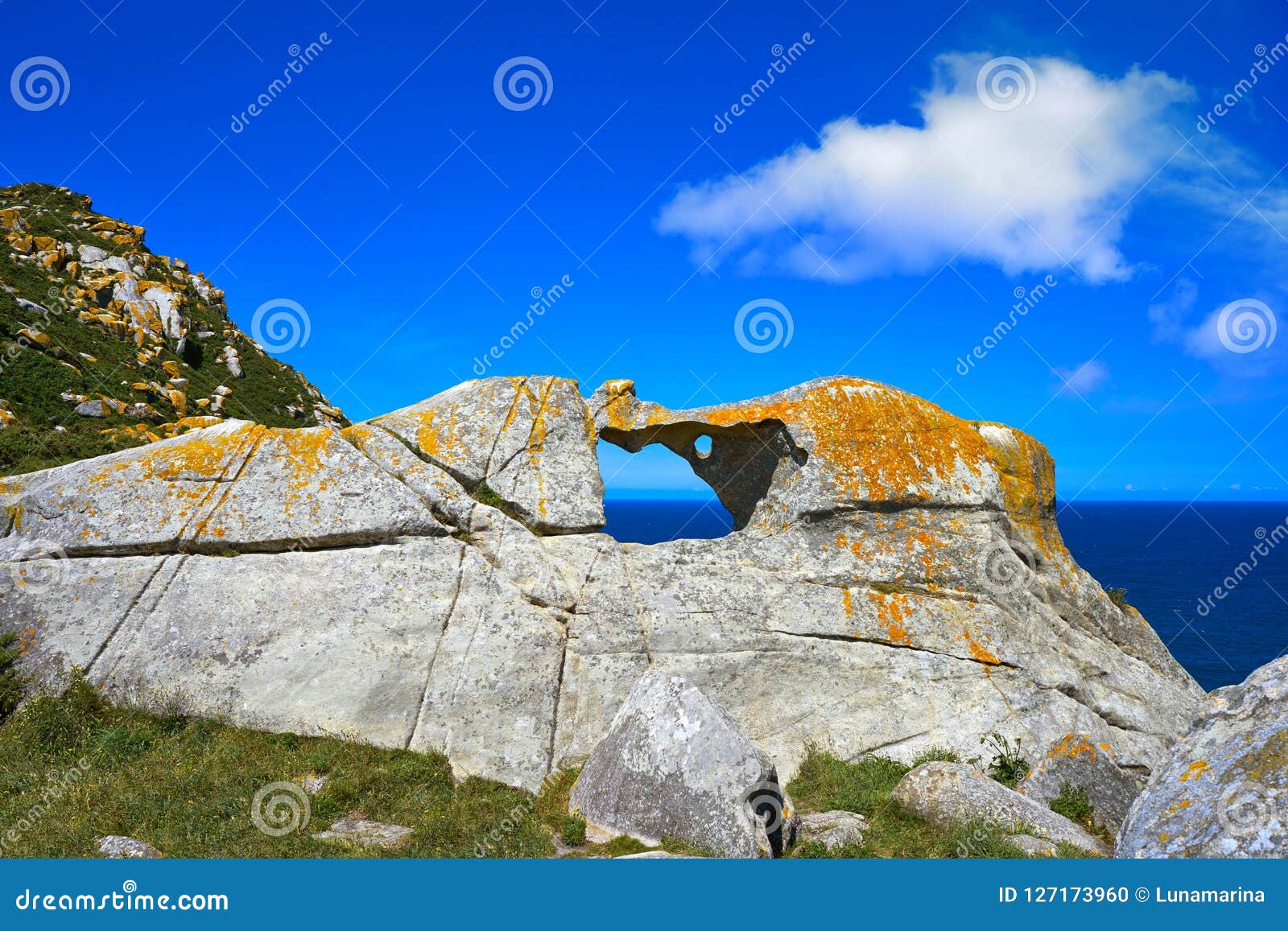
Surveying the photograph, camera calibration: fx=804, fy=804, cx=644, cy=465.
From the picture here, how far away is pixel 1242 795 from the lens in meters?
6.89

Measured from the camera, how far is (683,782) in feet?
30.9

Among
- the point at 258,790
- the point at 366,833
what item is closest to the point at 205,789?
the point at 258,790

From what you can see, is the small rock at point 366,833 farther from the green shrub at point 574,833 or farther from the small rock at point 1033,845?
the small rock at point 1033,845

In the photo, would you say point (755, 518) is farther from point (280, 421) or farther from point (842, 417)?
point (280, 421)

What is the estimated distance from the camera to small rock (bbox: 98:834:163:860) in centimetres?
824

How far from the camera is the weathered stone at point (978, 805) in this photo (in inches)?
385

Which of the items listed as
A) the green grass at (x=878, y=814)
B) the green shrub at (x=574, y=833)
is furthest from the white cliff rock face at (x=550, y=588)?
the green shrub at (x=574, y=833)

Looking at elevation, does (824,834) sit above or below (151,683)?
above

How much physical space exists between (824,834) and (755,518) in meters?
6.26

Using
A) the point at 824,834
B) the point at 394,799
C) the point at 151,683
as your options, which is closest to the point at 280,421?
the point at 151,683

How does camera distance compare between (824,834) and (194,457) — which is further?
(194,457)

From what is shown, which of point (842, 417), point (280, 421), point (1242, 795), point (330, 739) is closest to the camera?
point (1242, 795)

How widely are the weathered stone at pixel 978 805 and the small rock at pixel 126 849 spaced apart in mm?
8797

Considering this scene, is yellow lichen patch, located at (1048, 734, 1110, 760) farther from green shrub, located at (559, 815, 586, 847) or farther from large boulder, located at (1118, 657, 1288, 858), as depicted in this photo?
green shrub, located at (559, 815, 586, 847)
